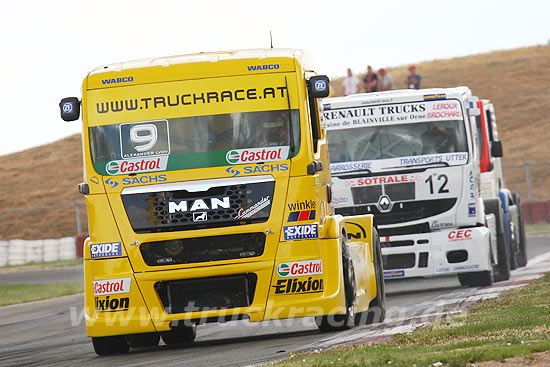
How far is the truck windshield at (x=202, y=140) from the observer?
10.4m

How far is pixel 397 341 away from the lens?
908cm

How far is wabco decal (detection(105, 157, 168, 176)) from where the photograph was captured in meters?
10.5

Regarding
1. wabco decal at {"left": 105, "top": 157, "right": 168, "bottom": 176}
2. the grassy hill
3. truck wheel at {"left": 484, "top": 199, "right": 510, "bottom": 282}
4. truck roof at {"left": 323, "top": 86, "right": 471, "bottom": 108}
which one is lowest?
the grassy hill

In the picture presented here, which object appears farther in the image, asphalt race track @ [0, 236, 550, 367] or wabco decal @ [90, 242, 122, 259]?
wabco decal @ [90, 242, 122, 259]

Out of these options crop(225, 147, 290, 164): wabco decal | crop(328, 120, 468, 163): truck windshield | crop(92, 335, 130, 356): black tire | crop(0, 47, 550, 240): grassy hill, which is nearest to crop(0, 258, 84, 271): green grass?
crop(0, 47, 550, 240): grassy hill

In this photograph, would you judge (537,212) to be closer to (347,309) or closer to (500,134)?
(347,309)

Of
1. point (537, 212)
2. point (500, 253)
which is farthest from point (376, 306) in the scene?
point (537, 212)

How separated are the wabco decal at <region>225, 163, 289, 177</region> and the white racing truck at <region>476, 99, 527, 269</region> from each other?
26.4 feet

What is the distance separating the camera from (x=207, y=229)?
10.4 metres

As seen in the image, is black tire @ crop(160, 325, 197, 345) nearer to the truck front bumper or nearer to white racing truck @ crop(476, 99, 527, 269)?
the truck front bumper

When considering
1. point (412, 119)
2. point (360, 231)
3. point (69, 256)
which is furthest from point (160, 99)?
point (69, 256)

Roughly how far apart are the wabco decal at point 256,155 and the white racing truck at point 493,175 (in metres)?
7.99

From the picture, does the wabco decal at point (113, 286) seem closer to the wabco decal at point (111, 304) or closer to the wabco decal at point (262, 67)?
the wabco decal at point (111, 304)

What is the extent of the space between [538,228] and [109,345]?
25086mm
